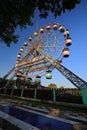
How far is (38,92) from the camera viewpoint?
22750mm

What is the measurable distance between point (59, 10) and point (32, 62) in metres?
41.8

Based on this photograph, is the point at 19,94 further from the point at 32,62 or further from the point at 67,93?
the point at 32,62

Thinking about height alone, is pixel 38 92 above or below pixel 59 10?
below

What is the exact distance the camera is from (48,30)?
157ft

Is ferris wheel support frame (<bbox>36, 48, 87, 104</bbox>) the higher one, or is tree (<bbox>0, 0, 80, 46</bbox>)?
ferris wheel support frame (<bbox>36, 48, 87, 104</bbox>)

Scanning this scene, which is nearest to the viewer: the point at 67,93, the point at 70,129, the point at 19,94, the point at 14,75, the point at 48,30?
the point at 70,129

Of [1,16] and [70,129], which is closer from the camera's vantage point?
[70,129]

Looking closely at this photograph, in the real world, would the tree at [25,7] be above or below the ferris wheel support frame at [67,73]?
below

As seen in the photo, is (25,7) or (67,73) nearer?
(25,7)

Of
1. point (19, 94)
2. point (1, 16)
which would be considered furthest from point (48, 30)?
point (1, 16)

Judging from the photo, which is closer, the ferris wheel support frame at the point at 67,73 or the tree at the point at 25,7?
the tree at the point at 25,7

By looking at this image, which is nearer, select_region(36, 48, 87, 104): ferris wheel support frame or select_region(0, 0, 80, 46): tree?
select_region(0, 0, 80, 46): tree

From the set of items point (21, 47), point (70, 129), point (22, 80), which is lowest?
point (70, 129)

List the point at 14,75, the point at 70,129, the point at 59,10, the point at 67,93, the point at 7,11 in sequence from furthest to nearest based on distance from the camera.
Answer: the point at 14,75 → the point at 67,93 → the point at 7,11 → the point at 59,10 → the point at 70,129
